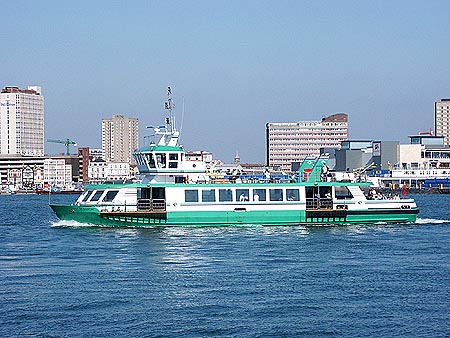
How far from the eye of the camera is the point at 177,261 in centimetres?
3628

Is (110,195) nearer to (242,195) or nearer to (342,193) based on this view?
(242,195)

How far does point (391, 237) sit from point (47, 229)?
21281 millimetres

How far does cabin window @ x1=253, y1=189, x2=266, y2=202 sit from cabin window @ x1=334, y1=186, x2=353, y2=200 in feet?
15.5

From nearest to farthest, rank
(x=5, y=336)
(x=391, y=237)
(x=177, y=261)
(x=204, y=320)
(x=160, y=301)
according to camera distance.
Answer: (x=5, y=336)
(x=204, y=320)
(x=160, y=301)
(x=177, y=261)
(x=391, y=237)

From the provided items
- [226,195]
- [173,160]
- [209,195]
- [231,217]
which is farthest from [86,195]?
[231,217]

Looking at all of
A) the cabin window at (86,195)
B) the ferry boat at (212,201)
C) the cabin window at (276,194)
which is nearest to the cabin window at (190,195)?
the ferry boat at (212,201)

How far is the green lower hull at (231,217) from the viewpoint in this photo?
165ft

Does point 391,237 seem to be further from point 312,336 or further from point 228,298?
point 312,336

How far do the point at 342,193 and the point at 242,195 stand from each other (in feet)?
21.3

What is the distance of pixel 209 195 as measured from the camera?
51.5 meters

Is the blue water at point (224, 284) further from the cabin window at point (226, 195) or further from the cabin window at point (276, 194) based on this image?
the cabin window at point (276, 194)

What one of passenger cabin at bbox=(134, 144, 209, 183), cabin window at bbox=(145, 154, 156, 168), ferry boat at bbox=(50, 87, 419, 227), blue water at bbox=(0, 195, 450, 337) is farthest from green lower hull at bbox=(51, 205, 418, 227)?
cabin window at bbox=(145, 154, 156, 168)

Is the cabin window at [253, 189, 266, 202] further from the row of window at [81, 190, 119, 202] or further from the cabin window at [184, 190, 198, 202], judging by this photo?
the row of window at [81, 190, 119, 202]

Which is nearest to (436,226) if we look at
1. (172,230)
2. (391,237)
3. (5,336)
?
(391,237)
